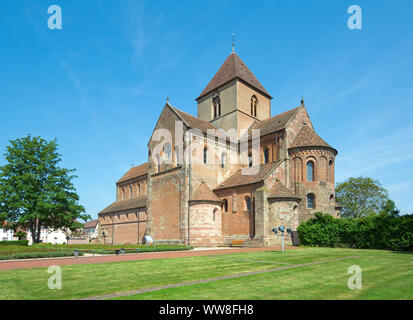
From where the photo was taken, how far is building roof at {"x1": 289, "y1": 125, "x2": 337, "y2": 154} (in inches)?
1372

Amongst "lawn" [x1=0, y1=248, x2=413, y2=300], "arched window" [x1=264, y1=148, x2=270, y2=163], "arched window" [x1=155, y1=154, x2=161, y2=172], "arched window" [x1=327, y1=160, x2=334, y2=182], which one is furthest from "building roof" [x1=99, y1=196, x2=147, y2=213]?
"lawn" [x1=0, y1=248, x2=413, y2=300]

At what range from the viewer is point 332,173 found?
117 ft

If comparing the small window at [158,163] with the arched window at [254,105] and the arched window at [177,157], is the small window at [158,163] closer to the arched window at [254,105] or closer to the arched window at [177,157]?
the arched window at [177,157]

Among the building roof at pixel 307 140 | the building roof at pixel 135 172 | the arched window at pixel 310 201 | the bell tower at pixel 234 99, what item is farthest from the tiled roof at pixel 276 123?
the building roof at pixel 135 172

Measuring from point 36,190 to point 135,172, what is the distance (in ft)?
73.0

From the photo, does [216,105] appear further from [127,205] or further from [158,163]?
[127,205]

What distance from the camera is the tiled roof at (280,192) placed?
31641 mm

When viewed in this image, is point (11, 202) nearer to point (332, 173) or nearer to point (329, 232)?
point (329, 232)

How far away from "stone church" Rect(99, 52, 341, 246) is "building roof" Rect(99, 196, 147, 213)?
2.34 meters

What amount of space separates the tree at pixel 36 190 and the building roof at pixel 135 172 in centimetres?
1500

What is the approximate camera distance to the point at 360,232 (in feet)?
89.0

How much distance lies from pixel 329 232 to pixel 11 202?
118ft

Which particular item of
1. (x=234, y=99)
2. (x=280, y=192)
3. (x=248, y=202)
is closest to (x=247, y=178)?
(x=248, y=202)
